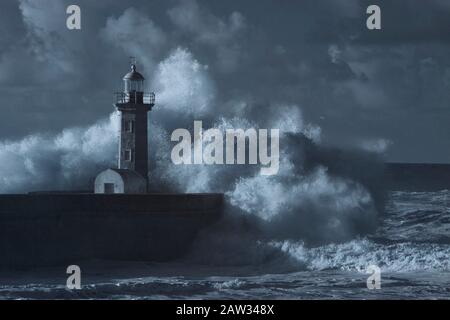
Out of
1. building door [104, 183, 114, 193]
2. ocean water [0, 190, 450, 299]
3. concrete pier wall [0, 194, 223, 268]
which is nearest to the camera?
ocean water [0, 190, 450, 299]

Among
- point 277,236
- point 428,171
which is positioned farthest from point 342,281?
point 428,171

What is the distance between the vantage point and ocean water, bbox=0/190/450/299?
656 inches

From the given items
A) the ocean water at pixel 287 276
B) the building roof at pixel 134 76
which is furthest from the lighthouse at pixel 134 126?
the ocean water at pixel 287 276

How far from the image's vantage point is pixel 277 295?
16.4 metres

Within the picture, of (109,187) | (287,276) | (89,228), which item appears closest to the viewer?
(287,276)

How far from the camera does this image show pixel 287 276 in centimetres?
1877

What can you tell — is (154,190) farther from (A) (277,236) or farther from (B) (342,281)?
(B) (342,281)

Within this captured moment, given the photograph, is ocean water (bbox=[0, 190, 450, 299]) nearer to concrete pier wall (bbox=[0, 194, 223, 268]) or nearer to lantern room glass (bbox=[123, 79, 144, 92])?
concrete pier wall (bbox=[0, 194, 223, 268])

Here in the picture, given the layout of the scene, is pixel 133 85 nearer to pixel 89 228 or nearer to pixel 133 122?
pixel 133 122

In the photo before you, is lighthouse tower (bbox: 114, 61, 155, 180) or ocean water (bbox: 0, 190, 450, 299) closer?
ocean water (bbox: 0, 190, 450, 299)

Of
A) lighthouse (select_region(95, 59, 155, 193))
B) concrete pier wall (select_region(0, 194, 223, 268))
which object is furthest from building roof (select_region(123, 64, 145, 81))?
concrete pier wall (select_region(0, 194, 223, 268))

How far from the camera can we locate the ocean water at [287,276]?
16672 mm

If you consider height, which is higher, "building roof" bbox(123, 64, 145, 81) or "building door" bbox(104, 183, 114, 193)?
"building roof" bbox(123, 64, 145, 81)

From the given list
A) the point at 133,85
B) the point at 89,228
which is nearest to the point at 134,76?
the point at 133,85
